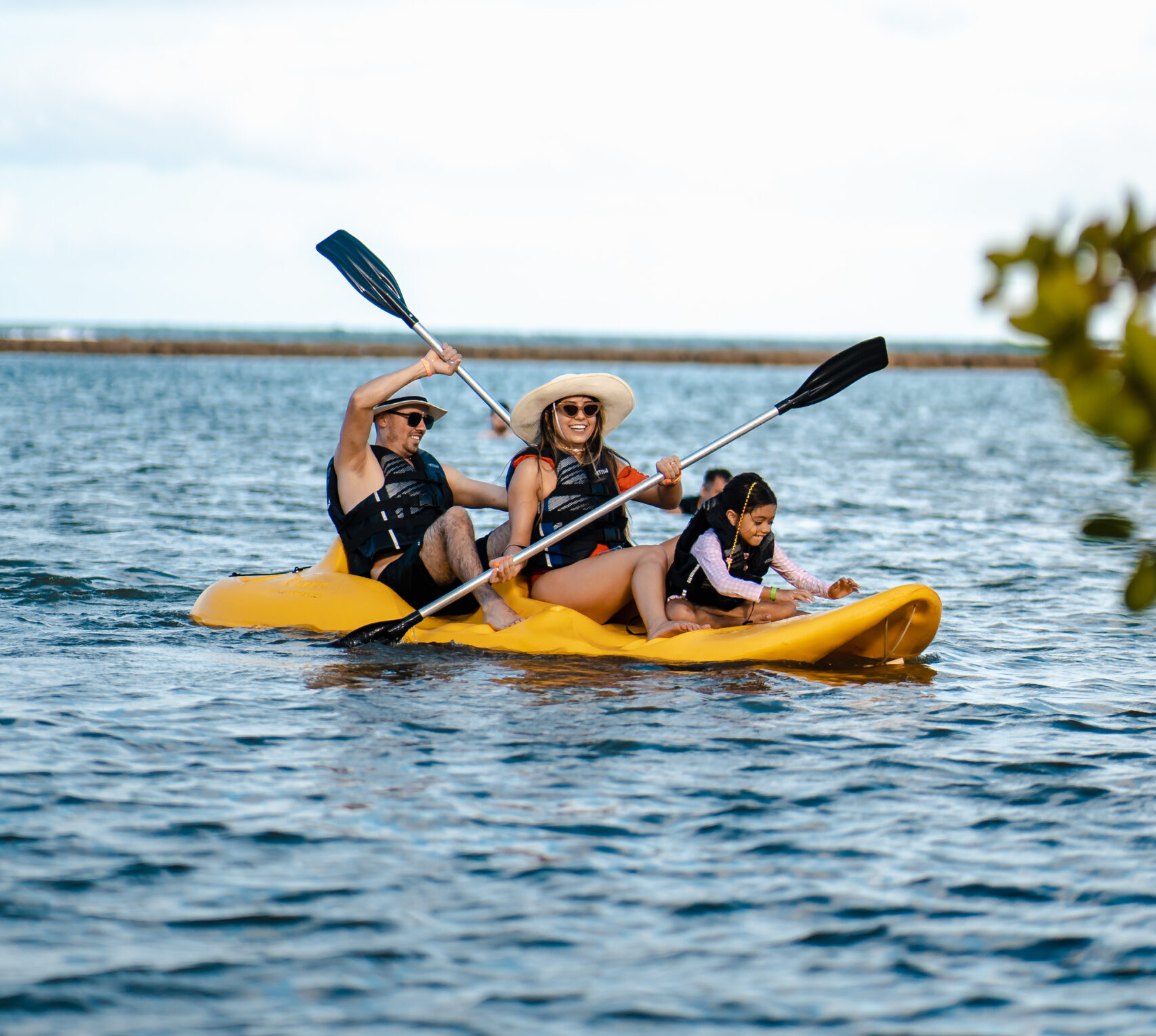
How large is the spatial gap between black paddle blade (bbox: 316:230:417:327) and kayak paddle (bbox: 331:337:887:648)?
2.03 m

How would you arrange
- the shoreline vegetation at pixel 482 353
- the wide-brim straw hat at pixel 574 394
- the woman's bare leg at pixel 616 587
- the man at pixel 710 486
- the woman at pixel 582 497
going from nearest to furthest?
the woman's bare leg at pixel 616 587 < the woman at pixel 582 497 < the wide-brim straw hat at pixel 574 394 < the man at pixel 710 486 < the shoreline vegetation at pixel 482 353

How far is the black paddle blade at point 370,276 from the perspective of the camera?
8.10 metres

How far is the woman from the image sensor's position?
650cm

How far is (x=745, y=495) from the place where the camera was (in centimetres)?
611

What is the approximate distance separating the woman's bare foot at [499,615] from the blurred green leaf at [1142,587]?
5.34 meters

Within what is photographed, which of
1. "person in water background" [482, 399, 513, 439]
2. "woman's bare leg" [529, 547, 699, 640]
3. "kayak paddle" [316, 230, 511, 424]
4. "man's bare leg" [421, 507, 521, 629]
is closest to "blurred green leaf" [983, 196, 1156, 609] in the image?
"woman's bare leg" [529, 547, 699, 640]

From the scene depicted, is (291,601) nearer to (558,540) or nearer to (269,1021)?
(558,540)

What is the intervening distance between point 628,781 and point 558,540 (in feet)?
7.26

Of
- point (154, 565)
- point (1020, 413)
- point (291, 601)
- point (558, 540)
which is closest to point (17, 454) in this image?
point (154, 565)

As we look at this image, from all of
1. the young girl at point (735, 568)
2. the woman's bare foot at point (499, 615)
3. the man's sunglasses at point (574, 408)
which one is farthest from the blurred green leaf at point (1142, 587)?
the man's sunglasses at point (574, 408)

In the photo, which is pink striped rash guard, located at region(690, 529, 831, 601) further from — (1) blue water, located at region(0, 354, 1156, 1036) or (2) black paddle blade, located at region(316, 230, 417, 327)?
(2) black paddle blade, located at region(316, 230, 417, 327)

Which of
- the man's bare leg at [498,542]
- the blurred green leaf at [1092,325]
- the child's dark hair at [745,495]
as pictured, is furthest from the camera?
the man's bare leg at [498,542]

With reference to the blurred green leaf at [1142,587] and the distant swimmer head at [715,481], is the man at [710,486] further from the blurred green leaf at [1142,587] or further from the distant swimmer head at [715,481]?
the blurred green leaf at [1142,587]

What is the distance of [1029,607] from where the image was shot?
28.4 ft
